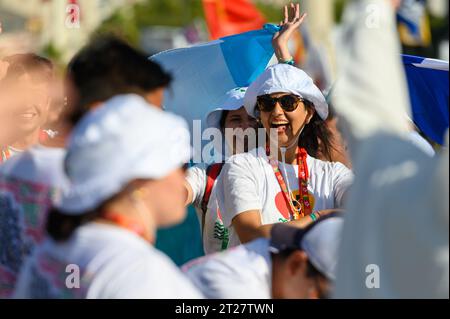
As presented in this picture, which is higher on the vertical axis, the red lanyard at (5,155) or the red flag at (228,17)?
the red flag at (228,17)

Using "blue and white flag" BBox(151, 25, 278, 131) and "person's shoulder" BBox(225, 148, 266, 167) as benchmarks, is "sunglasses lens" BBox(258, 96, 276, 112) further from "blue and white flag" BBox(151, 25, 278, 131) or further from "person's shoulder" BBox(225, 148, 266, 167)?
"blue and white flag" BBox(151, 25, 278, 131)

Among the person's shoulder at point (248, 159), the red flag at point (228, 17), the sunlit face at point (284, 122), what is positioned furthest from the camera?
the red flag at point (228, 17)

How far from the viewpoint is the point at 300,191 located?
4801mm

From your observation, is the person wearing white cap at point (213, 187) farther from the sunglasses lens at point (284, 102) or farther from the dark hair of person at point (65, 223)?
the dark hair of person at point (65, 223)

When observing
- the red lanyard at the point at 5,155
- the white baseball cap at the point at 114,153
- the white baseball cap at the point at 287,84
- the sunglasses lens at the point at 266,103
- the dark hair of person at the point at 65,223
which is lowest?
the dark hair of person at the point at 65,223

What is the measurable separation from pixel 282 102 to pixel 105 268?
2.56 m

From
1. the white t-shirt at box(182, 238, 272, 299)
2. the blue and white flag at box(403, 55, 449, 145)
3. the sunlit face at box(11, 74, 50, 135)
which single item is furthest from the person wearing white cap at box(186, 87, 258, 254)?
the white t-shirt at box(182, 238, 272, 299)

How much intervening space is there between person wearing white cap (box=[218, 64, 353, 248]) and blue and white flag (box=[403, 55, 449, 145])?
2.70ft

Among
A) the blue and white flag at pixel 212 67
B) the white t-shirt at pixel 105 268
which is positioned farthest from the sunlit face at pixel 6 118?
the blue and white flag at pixel 212 67

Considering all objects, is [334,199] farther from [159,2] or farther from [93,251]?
[159,2]

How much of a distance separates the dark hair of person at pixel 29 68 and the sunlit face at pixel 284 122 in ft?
3.43

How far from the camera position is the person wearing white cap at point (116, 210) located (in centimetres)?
256

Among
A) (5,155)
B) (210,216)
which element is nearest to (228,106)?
(210,216)

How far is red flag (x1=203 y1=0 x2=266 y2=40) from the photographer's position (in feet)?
32.7
